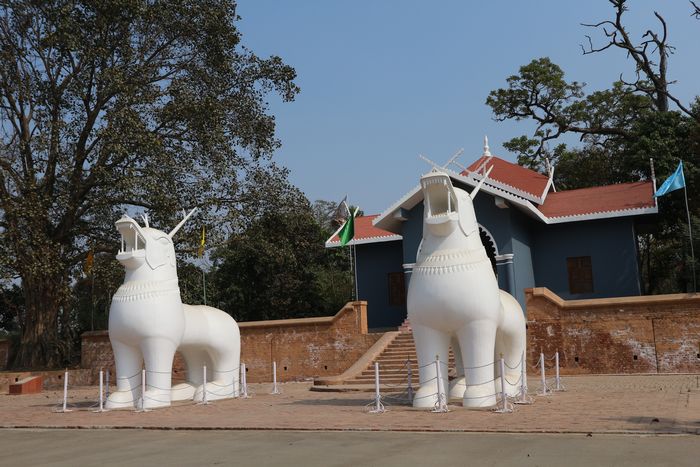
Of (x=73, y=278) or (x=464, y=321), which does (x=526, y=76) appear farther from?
(x=464, y=321)

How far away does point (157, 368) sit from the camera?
42.8ft

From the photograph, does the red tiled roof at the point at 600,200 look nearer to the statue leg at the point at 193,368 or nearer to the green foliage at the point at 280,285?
the green foliage at the point at 280,285

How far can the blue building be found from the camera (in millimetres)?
20859

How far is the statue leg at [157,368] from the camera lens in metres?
13.0

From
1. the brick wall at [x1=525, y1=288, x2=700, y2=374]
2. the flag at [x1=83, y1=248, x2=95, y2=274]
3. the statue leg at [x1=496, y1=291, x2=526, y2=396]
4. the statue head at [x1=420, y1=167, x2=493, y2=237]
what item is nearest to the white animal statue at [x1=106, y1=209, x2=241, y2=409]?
the statue head at [x1=420, y1=167, x2=493, y2=237]

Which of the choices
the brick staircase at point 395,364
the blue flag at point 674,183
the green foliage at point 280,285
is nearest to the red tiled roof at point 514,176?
the blue flag at point 674,183

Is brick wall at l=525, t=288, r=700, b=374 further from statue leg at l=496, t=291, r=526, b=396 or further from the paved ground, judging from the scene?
the paved ground

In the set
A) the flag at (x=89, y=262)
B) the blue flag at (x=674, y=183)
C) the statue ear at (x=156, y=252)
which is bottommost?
the statue ear at (x=156, y=252)

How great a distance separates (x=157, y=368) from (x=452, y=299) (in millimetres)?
5789

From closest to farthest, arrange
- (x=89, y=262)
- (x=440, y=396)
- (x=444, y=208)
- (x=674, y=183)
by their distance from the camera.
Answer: (x=440, y=396), (x=444, y=208), (x=89, y=262), (x=674, y=183)

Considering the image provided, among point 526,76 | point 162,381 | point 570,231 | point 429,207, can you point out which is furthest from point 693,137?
point 162,381

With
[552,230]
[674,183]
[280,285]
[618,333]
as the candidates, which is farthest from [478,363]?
[280,285]

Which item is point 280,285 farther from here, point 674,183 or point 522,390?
point 522,390

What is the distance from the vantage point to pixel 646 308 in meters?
17.1
